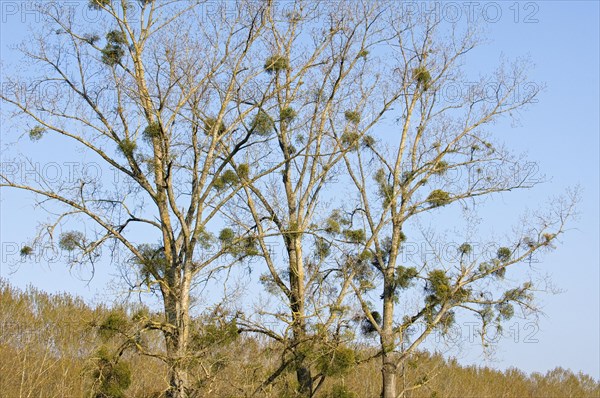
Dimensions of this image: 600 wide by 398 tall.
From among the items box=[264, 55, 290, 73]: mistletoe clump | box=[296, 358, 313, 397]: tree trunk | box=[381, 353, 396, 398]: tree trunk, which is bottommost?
box=[296, 358, 313, 397]: tree trunk

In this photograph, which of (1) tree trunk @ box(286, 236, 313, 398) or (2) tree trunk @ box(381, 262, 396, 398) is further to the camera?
(2) tree trunk @ box(381, 262, 396, 398)

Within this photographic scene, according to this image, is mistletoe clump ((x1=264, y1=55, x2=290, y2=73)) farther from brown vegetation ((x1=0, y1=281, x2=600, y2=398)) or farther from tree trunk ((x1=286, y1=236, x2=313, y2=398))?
brown vegetation ((x1=0, y1=281, x2=600, y2=398))

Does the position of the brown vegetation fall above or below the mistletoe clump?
below

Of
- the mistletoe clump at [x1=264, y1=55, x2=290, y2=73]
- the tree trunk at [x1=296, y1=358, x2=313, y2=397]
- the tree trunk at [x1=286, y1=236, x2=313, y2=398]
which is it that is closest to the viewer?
the tree trunk at [x1=286, y1=236, x2=313, y2=398]

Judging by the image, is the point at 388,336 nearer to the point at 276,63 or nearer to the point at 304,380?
the point at 304,380

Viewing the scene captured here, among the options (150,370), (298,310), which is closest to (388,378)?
(298,310)

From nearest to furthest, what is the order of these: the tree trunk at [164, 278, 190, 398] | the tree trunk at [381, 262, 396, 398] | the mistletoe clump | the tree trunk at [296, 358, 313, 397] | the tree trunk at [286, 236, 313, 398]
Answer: the tree trunk at [164, 278, 190, 398], the tree trunk at [286, 236, 313, 398], the tree trunk at [296, 358, 313, 397], the mistletoe clump, the tree trunk at [381, 262, 396, 398]

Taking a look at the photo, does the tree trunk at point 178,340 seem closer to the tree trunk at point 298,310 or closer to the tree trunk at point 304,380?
the tree trunk at point 298,310

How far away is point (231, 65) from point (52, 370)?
11.4 m

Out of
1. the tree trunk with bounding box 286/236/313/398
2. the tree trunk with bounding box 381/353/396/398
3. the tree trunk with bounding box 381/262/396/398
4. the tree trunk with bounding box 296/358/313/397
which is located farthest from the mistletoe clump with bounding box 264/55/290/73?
the tree trunk with bounding box 381/353/396/398

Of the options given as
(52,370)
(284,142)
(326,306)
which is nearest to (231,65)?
(284,142)

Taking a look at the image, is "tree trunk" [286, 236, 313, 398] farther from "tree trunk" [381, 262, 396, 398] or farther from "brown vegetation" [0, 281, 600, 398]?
"tree trunk" [381, 262, 396, 398]

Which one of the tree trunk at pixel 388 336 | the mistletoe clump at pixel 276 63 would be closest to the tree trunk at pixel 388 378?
the tree trunk at pixel 388 336

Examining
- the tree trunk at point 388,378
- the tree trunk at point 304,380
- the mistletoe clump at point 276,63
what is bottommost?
the tree trunk at point 304,380
